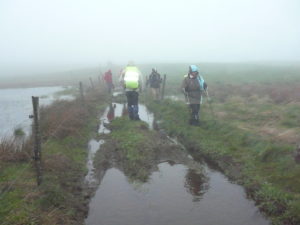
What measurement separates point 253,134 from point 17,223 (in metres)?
9.22

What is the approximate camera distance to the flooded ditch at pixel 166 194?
7512 millimetres

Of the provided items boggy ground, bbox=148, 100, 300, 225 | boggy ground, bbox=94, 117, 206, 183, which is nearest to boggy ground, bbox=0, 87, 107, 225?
boggy ground, bbox=94, 117, 206, 183

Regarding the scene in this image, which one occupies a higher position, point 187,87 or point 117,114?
point 187,87

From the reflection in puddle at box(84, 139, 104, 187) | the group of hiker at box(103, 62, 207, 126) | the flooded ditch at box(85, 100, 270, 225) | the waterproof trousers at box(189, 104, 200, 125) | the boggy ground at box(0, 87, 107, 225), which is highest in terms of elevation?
the group of hiker at box(103, 62, 207, 126)

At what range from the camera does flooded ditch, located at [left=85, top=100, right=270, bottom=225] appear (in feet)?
24.6

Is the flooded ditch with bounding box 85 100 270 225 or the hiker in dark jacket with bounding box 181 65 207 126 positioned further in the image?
the hiker in dark jacket with bounding box 181 65 207 126

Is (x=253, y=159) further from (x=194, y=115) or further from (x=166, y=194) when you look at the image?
(x=194, y=115)

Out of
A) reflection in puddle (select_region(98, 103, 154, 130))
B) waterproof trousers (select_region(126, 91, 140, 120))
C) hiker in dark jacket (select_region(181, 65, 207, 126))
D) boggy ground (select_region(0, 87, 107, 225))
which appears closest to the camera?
boggy ground (select_region(0, 87, 107, 225))

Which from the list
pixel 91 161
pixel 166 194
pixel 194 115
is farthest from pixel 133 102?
pixel 166 194

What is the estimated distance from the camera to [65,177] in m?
9.24

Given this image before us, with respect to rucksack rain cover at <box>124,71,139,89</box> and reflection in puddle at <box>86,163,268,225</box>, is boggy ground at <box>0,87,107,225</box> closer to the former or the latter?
reflection in puddle at <box>86,163,268,225</box>

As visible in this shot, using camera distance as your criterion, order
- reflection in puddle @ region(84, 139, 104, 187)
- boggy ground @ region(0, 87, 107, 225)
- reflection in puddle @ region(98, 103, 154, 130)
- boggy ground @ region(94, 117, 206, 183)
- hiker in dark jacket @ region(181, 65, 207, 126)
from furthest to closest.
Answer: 1. reflection in puddle @ region(98, 103, 154, 130)
2. hiker in dark jacket @ region(181, 65, 207, 126)
3. boggy ground @ region(94, 117, 206, 183)
4. reflection in puddle @ region(84, 139, 104, 187)
5. boggy ground @ region(0, 87, 107, 225)

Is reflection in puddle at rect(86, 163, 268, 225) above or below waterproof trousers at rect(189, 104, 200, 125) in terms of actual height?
below

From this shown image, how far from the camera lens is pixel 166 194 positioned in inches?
345
